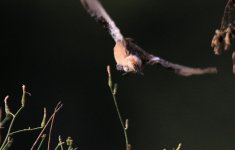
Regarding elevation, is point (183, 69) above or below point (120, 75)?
below

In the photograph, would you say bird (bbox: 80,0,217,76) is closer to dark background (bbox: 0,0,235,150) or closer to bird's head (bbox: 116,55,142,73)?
bird's head (bbox: 116,55,142,73)

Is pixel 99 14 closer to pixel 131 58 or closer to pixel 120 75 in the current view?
pixel 131 58

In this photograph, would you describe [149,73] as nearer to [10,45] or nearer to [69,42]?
[69,42]

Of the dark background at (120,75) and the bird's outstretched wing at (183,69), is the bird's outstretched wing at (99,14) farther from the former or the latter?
the dark background at (120,75)

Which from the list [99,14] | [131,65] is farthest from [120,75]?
[99,14]

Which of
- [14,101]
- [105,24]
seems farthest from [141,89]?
[105,24]

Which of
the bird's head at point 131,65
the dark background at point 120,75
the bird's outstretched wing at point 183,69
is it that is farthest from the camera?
the dark background at point 120,75

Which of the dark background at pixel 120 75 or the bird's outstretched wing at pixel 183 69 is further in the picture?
the dark background at pixel 120 75

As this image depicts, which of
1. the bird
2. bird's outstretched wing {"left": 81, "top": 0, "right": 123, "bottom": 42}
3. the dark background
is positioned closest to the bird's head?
the bird

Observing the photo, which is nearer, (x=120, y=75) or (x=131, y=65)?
(x=131, y=65)

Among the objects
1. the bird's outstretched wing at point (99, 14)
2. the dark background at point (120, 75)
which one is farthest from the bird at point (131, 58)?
the dark background at point (120, 75)
